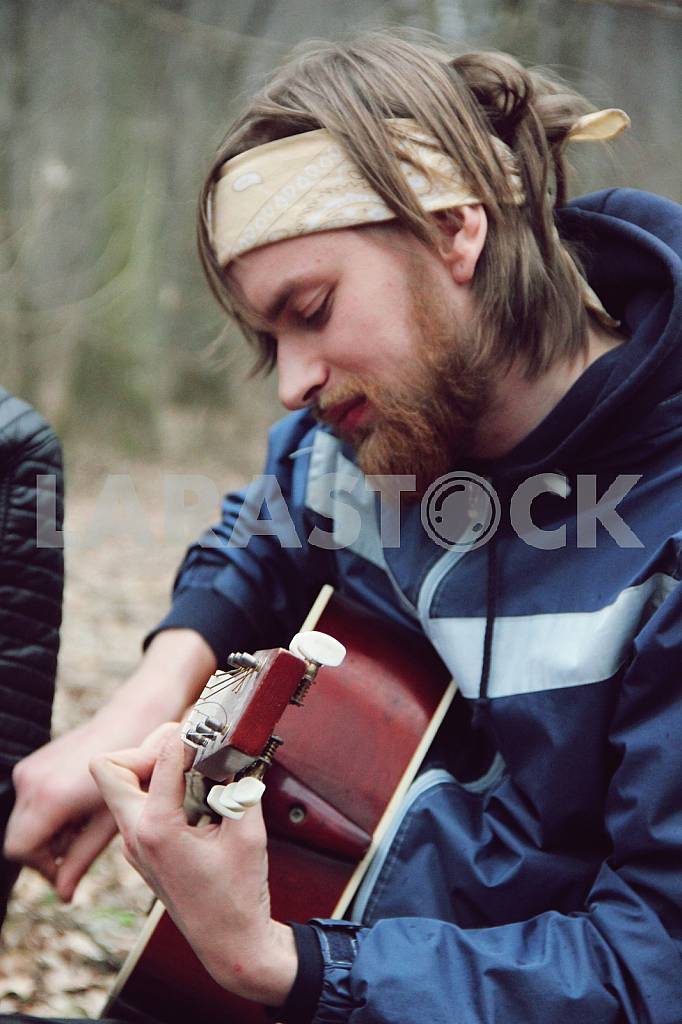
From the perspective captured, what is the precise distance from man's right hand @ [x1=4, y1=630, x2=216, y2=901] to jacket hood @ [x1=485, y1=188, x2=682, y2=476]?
862 millimetres

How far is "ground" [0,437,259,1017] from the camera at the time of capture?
260 cm

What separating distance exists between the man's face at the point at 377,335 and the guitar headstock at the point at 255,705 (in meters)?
0.66

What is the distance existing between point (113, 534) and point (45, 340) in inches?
75.6

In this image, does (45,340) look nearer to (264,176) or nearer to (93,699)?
(93,699)

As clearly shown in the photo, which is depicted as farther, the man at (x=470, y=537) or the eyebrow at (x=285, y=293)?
the eyebrow at (x=285, y=293)

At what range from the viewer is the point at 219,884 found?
147 cm

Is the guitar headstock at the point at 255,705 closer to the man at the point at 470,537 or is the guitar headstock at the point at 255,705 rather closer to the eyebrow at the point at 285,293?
the man at the point at 470,537

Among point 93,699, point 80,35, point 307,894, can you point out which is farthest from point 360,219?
point 80,35

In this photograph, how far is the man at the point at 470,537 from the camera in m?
1.49

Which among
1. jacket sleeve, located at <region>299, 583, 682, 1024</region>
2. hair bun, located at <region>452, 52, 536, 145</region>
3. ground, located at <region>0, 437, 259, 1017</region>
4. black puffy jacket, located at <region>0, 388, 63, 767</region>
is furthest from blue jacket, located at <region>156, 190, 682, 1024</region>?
ground, located at <region>0, 437, 259, 1017</region>

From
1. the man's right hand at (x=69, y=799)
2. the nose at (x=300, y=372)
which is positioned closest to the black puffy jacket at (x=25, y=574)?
the man's right hand at (x=69, y=799)

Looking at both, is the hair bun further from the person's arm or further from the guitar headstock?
the guitar headstock

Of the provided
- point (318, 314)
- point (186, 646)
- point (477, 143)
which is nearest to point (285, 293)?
point (318, 314)

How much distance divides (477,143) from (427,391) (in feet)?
1.52
